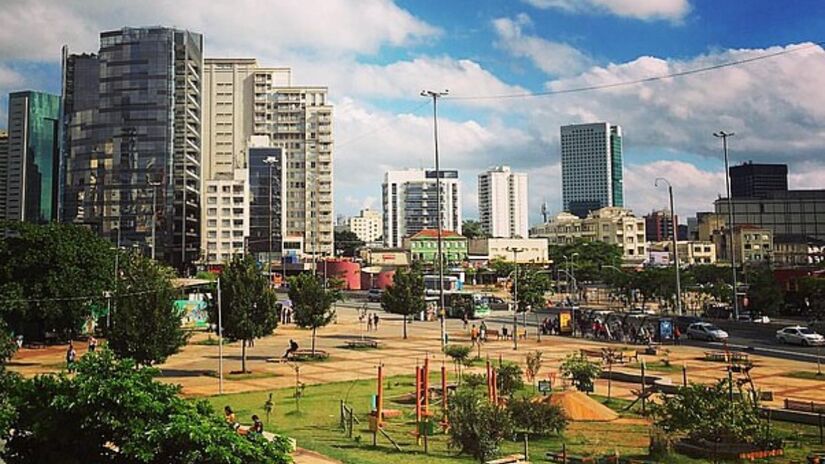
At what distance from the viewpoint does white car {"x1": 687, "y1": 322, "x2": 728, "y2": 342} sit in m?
48.7

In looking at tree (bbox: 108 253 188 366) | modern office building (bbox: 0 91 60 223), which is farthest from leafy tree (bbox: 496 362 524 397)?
modern office building (bbox: 0 91 60 223)

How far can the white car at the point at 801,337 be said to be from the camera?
1762 inches

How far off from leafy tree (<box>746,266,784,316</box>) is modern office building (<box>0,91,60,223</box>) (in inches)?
6486

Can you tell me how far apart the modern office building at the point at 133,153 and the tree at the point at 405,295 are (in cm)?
6902

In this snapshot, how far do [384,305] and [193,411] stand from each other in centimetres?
4165

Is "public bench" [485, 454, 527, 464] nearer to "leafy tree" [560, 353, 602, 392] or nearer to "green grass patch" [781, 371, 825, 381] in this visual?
"leafy tree" [560, 353, 602, 392]

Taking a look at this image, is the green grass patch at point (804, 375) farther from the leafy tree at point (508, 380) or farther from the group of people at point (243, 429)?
the group of people at point (243, 429)

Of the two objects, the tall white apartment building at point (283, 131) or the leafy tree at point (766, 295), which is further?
the tall white apartment building at point (283, 131)

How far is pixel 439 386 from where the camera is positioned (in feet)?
100

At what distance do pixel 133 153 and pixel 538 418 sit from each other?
103491 mm

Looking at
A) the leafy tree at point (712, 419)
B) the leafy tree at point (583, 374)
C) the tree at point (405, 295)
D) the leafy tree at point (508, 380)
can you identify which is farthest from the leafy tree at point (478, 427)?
the tree at point (405, 295)

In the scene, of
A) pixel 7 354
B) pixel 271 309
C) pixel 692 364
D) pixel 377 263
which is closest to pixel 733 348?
pixel 692 364

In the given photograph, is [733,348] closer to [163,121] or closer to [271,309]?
[271,309]

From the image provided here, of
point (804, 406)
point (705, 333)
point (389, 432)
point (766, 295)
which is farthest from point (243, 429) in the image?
point (766, 295)
